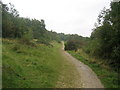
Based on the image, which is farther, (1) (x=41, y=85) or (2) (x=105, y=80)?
(2) (x=105, y=80)

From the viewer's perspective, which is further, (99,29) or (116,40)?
(99,29)

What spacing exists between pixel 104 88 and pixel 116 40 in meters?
6.52

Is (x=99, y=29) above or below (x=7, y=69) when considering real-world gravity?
above

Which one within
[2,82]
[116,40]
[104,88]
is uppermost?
[116,40]

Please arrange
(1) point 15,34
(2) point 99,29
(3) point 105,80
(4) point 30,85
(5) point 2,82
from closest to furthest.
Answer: (5) point 2,82 < (4) point 30,85 < (3) point 105,80 < (2) point 99,29 < (1) point 15,34

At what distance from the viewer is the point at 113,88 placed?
34.9ft

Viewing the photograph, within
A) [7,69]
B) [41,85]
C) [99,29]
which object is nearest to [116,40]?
[99,29]

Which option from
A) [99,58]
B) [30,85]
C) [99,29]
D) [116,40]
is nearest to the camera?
[30,85]

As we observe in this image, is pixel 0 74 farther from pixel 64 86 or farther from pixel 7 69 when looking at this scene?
pixel 64 86

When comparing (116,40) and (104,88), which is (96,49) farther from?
(104,88)

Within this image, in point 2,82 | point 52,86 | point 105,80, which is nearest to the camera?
point 2,82

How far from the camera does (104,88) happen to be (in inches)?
422

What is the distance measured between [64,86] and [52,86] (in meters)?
0.81

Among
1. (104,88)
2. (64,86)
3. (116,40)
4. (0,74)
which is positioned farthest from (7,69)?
(116,40)
